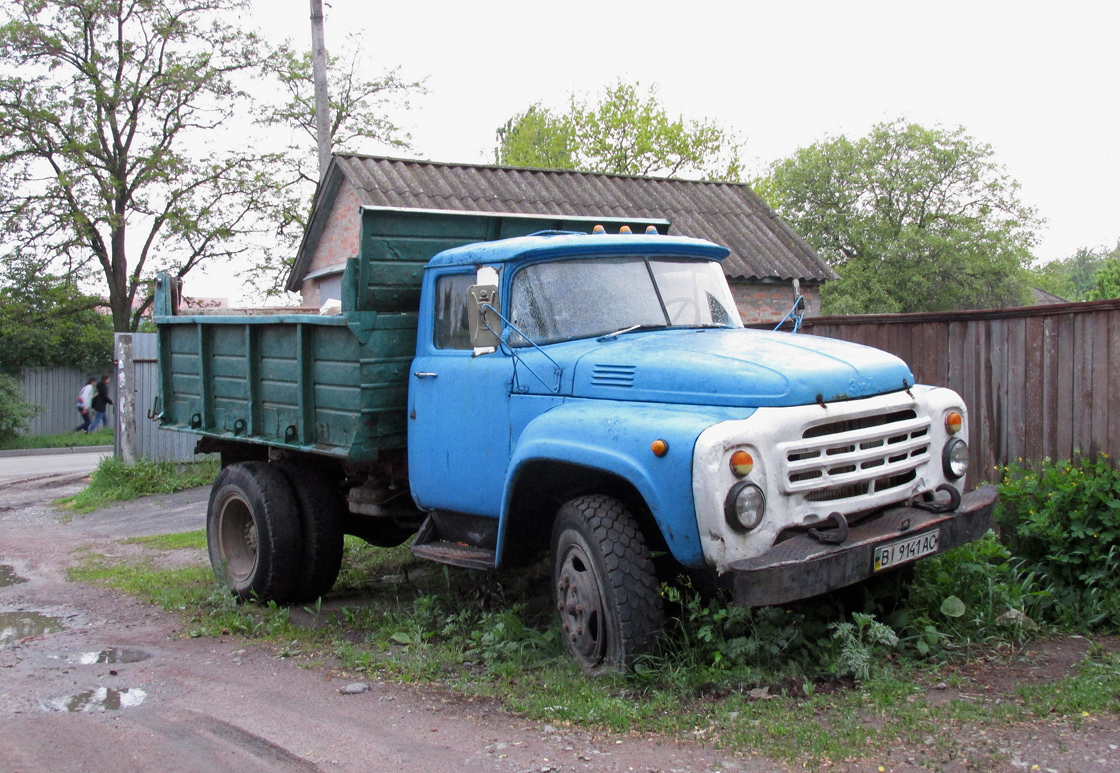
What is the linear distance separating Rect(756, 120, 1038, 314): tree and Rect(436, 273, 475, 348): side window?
97.0ft

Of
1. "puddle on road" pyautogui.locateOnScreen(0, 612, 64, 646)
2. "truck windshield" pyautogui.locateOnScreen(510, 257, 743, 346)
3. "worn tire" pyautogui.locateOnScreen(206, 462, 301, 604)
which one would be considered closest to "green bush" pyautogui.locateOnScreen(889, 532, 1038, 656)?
"truck windshield" pyautogui.locateOnScreen(510, 257, 743, 346)

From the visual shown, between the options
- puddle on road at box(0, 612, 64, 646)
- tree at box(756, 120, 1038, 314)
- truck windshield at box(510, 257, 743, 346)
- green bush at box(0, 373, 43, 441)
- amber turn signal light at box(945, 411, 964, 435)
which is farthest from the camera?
tree at box(756, 120, 1038, 314)

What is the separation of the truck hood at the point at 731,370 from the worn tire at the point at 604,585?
594mm

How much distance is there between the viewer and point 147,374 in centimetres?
1473

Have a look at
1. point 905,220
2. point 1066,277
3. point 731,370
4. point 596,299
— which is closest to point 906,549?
point 731,370

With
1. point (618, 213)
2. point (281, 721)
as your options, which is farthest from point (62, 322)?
point (281, 721)

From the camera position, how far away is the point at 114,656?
5.79 meters

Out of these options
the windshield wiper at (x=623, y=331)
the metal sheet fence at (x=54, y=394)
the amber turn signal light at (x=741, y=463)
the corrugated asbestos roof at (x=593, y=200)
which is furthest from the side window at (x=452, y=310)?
the metal sheet fence at (x=54, y=394)

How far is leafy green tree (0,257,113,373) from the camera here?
23.9 m

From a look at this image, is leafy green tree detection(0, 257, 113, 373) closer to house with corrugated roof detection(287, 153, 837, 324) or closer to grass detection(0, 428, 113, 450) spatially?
grass detection(0, 428, 113, 450)

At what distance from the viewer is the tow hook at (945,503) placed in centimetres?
487

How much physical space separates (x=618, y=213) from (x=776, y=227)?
307 cm

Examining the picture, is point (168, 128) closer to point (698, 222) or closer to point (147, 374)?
point (147, 374)

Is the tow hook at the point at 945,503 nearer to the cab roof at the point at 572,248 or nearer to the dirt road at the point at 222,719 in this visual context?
the dirt road at the point at 222,719
